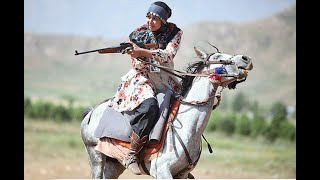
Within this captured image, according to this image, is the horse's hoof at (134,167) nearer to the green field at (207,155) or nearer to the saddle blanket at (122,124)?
the saddle blanket at (122,124)

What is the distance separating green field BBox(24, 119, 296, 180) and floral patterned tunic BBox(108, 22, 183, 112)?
7970 mm

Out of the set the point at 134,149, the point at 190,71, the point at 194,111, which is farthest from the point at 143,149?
the point at 190,71

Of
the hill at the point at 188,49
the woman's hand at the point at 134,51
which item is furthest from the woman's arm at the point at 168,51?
the hill at the point at 188,49

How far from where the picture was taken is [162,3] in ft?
17.9

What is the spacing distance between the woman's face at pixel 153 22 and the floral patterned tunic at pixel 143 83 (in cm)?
14

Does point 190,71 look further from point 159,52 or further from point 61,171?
point 61,171

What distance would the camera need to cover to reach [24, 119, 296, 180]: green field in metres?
14.1

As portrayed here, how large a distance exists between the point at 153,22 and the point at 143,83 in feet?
1.71

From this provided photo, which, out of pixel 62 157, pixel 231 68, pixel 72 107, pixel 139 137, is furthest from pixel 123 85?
pixel 72 107

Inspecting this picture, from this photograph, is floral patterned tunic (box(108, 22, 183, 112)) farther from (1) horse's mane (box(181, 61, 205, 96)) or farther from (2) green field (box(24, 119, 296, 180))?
(2) green field (box(24, 119, 296, 180))

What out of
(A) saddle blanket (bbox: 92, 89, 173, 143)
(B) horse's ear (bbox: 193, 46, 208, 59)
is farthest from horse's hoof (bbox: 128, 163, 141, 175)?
(B) horse's ear (bbox: 193, 46, 208, 59)

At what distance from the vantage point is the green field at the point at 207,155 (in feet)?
46.1

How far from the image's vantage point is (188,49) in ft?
52.6
